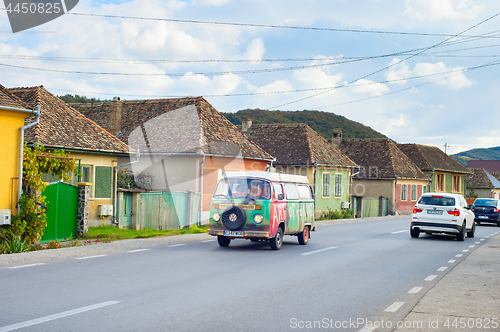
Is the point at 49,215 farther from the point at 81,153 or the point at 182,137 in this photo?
the point at 182,137

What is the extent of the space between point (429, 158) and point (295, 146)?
28.4m

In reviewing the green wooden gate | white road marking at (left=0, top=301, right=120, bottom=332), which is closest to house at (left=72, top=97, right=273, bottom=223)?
the green wooden gate

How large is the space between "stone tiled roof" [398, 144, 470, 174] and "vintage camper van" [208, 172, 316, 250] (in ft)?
Answer: 155

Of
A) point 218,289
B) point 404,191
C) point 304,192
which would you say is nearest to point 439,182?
point 404,191

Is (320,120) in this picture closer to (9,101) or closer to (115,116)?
(115,116)

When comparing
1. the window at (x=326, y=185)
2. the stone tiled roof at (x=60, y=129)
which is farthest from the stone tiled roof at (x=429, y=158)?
the stone tiled roof at (x=60, y=129)

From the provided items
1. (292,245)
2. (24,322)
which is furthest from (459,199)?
(24,322)

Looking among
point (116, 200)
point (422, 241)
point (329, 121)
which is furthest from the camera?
point (329, 121)

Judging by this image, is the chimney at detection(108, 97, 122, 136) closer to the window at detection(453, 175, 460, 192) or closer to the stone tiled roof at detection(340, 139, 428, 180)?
the stone tiled roof at detection(340, 139, 428, 180)

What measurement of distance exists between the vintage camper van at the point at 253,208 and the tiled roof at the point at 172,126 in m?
10.3

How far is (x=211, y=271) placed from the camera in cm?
1102

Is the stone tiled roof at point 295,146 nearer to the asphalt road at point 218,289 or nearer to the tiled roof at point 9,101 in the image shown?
the asphalt road at point 218,289

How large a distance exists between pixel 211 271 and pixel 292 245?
649 cm

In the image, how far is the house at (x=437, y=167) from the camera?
2394 inches
